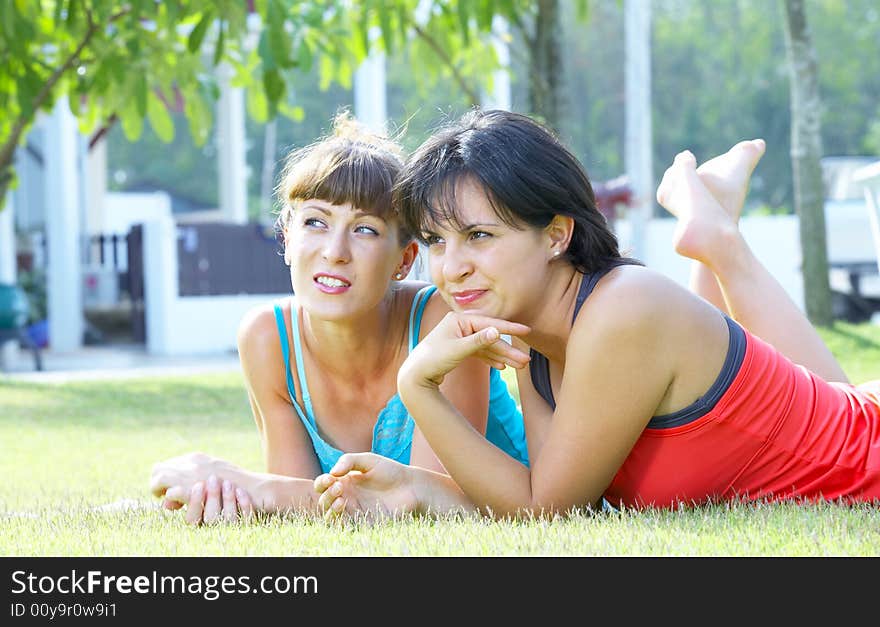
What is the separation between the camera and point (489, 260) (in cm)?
279

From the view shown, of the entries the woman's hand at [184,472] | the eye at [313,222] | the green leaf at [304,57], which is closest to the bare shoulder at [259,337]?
the eye at [313,222]

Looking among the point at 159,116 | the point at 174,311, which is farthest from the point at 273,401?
the point at 174,311

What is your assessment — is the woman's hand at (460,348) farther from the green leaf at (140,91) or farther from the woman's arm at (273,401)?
the green leaf at (140,91)

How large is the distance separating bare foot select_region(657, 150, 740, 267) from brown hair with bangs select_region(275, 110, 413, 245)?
0.96 m

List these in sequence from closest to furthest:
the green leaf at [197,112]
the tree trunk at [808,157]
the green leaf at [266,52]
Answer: the green leaf at [266,52], the green leaf at [197,112], the tree trunk at [808,157]

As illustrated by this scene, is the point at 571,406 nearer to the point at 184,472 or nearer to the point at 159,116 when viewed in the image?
the point at 184,472

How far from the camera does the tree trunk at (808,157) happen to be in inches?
348

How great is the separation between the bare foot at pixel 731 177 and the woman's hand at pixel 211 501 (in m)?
2.00

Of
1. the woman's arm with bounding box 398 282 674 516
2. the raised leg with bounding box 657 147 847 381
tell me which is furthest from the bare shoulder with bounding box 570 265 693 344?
the raised leg with bounding box 657 147 847 381

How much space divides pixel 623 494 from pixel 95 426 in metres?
4.00

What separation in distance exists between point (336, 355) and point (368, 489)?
63cm

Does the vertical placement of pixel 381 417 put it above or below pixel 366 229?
below

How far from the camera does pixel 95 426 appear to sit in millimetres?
6332
